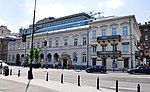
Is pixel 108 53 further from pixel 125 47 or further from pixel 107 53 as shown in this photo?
pixel 125 47

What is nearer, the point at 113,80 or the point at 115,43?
the point at 113,80

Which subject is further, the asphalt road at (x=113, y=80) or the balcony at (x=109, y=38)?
the balcony at (x=109, y=38)

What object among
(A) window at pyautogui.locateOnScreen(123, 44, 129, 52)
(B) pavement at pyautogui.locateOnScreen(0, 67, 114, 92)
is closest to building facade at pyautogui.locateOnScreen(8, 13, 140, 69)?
(A) window at pyautogui.locateOnScreen(123, 44, 129, 52)

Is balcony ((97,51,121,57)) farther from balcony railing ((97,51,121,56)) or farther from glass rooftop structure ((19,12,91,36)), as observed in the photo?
glass rooftop structure ((19,12,91,36))

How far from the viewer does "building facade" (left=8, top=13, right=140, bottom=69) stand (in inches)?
1885

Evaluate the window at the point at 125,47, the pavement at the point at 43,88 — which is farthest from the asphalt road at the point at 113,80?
the window at the point at 125,47

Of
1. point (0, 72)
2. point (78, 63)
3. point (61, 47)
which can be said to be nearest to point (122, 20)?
point (78, 63)

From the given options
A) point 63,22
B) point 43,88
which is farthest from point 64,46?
point 43,88

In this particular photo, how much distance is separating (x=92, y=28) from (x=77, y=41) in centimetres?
552

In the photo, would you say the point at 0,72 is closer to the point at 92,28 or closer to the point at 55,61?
the point at 92,28

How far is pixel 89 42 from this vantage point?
177 ft

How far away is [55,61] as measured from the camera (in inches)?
2441

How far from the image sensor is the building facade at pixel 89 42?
47.9 metres

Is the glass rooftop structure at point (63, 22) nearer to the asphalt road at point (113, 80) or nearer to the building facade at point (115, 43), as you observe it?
the building facade at point (115, 43)
